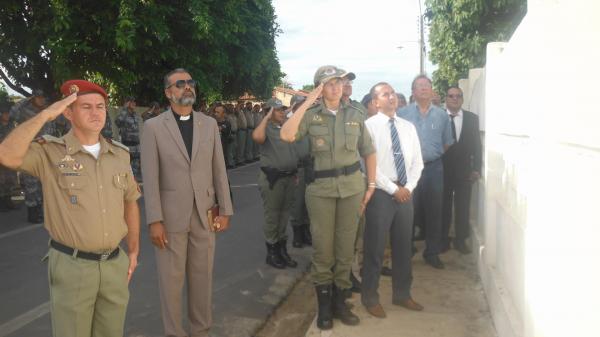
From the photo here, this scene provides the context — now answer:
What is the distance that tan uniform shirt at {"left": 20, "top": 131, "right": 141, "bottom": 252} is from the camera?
2.81 meters

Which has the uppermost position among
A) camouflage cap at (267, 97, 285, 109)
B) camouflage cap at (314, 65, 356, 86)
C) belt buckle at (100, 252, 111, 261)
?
camouflage cap at (314, 65, 356, 86)

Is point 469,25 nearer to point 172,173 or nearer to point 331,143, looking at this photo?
point 331,143

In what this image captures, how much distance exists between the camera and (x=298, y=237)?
7102 millimetres

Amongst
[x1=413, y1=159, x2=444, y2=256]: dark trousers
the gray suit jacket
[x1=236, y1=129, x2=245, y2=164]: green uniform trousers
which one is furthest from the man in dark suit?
[x1=236, y1=129, x2=245, y2=164]: green uniform trousers

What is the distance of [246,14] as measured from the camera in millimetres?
17109

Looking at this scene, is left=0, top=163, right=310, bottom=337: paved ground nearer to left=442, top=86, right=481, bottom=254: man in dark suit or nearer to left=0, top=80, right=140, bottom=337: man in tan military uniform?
left=0, top=80, right=140, bottom=337: man in tan military uniform

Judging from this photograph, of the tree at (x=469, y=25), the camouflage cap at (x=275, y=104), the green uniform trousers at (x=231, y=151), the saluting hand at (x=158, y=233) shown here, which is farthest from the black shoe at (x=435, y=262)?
the green uniform trousers at (x=231, y=151)

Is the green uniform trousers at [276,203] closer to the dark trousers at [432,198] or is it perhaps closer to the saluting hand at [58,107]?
the dark trousers at [432,198]

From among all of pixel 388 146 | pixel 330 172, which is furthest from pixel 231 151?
pixel 330 172

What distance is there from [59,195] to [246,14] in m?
15.1

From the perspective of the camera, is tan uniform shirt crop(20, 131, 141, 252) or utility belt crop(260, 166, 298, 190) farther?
utility belt crop(260, 166, 298, 190)

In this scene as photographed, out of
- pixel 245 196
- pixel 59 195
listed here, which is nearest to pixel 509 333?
pixel 59 195

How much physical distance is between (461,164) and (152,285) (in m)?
3.71

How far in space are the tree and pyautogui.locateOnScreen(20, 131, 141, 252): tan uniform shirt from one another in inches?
547
